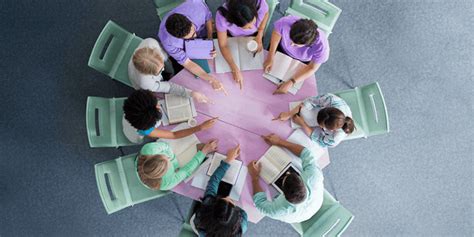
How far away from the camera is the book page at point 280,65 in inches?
96.2

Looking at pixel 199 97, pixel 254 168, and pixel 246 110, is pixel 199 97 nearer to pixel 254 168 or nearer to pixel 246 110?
pixel 246 110

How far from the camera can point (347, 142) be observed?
3189 mm

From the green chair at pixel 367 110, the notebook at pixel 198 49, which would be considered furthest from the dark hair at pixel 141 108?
the green chair at pixel 367 110

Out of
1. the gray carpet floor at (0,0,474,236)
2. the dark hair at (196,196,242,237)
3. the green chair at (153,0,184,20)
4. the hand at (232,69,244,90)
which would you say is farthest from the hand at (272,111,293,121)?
the green chair at (153,0,184,20)

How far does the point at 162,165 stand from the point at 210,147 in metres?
0.38

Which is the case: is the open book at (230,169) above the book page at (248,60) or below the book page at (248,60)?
below

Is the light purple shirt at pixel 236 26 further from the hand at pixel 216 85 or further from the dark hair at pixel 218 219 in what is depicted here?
the dark hair at pixel 218 219

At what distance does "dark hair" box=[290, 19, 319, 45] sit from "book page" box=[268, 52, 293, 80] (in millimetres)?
280

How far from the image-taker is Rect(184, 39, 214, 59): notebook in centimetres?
246

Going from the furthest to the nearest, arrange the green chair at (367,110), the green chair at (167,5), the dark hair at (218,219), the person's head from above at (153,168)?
1. the green chair at (167,5)
2. the green chair at (367,110)
3. the person's head from above at (153,168)
4. the dark hair at (218,219)

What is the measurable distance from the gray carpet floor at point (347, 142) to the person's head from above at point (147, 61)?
3.63 ft

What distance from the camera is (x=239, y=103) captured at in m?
2.45

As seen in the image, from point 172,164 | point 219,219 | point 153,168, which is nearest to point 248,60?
point 172,164

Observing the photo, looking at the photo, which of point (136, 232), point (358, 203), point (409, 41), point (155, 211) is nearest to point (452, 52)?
point (409, 41)
